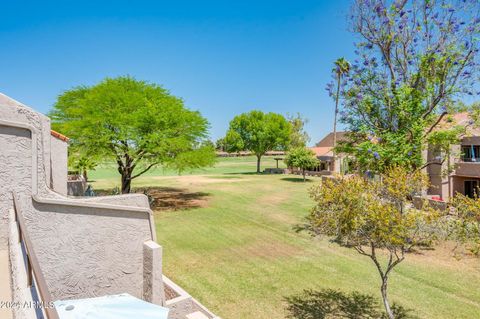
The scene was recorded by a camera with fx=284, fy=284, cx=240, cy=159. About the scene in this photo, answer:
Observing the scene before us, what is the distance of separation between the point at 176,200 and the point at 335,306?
21863mm

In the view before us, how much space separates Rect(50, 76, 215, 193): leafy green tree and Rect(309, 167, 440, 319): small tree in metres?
17.1

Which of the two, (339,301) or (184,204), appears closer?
(339,301)

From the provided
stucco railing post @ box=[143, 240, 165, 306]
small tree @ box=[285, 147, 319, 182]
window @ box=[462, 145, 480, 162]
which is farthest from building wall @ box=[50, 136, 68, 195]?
small tree @ box=[285, 147, 319, 182]

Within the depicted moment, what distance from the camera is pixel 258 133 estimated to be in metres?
61.9

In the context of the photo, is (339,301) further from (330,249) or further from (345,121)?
(345,121)

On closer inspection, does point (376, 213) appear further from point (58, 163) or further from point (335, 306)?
point (58, 163)

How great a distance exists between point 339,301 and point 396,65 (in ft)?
55.7

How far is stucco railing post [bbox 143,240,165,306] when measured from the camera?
8.20 m

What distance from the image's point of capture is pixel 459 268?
44.4 feet

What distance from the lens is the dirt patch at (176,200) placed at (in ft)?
87.0

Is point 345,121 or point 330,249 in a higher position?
point 345,121

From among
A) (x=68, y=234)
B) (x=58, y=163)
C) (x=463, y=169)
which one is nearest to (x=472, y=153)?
(x=463, y=169)

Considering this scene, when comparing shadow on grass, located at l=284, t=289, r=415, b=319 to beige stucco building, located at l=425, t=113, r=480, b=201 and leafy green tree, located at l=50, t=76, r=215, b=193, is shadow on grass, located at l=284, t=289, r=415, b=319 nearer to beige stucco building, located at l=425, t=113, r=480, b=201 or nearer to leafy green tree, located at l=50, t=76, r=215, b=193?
leafy green tree, located at l=50, t=76, r=215, b=193

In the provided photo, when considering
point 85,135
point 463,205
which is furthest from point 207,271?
point 85,135
